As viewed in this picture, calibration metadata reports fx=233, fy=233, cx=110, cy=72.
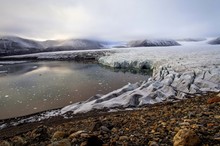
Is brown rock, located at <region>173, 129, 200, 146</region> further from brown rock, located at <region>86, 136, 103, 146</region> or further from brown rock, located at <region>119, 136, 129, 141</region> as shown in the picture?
brown rock, located at <region>86, 136, 103, 146</region>

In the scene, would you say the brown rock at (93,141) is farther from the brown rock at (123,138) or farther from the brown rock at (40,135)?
the brown rock at (40,135)

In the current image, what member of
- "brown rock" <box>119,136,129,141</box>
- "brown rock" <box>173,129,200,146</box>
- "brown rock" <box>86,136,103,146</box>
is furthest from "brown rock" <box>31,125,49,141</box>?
"brown rock" <box>173,129,200,146</box>

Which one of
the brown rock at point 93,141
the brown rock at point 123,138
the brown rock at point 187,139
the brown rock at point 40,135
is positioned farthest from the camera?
the brown rock at point 40,135

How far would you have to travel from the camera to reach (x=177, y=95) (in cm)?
1163

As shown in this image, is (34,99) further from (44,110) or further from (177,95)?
(177,95)

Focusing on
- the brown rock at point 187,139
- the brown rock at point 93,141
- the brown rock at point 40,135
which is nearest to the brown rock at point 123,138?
the brown rock at point 93,141

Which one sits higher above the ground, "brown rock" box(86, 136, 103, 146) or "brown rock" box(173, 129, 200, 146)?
"brown rock" box(173, 129, 200, 146)

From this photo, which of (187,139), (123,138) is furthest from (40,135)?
(187,139)

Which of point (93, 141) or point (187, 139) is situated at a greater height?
point (187, 139)

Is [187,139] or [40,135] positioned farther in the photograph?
[40,135]

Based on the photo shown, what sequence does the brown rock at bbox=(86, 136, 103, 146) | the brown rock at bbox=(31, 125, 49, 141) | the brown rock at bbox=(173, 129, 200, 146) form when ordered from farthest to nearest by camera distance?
the brown rock at bbox=(31, 125, 49, 141)
the brown rock at bbox=(86, 136, 103, 146)
the brown rock at bbox=(173, 129, 200, 146)

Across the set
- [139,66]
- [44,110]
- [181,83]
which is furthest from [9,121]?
[139,66]

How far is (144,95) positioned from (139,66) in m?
19.3

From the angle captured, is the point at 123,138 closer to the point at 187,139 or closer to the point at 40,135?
the point at 187,139
